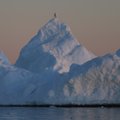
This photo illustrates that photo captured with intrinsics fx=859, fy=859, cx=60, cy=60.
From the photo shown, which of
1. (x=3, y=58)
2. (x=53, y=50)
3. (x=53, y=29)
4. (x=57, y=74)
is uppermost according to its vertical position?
(x=53, y=29)

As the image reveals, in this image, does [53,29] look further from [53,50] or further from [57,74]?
[57,74]

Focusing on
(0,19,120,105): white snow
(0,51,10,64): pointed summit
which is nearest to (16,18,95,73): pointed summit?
(0,19,120,105): white snow

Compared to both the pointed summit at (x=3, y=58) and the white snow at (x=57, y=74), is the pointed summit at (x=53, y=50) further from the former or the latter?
the pointed summit at (x=3, y=58)

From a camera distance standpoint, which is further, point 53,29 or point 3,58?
point 3,58

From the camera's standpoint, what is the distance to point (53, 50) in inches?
3378

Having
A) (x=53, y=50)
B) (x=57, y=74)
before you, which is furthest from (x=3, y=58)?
(x=57, y=74)

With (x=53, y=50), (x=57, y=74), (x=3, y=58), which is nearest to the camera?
(x=57, y=74)

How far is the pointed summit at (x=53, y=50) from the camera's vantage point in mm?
85438

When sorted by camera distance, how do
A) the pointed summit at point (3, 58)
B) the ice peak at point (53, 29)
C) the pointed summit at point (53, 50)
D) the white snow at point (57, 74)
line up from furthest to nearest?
the pointed summit at point (3, 58) < the ice peak at point (53, 29) < the pointed summit at point (53, 50) < the white snow at point (57, 74)

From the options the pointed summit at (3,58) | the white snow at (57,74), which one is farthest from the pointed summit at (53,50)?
the pointed summit at (3,58)

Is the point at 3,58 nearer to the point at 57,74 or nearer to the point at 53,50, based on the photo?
the point at 53,50

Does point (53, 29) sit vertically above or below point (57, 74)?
above

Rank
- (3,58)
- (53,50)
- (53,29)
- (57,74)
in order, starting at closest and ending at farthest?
(57,74) → (53,50) → (53,29) → (3,58)

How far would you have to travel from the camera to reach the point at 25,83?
8281 cm
